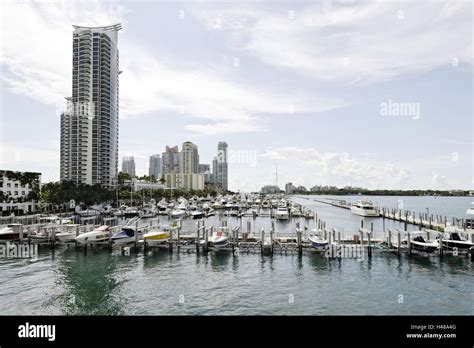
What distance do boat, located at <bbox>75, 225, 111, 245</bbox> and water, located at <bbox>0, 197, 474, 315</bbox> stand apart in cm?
309

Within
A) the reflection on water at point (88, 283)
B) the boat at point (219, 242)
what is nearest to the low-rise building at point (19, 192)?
the reflection on water at point (88, 283)

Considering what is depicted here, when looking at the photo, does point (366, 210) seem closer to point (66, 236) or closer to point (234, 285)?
point (234, 285)

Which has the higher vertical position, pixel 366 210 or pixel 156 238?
pixel 156 238

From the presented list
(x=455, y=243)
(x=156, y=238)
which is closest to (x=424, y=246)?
(x=455, y=243)

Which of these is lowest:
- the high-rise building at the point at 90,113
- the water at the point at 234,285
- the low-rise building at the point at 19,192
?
the water at the point at 234,285

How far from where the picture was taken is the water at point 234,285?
20844 millimetres

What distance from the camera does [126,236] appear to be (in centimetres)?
4050

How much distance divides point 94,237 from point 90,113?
126m

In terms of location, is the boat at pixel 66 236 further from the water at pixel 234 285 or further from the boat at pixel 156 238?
the boat at pixel 156 238

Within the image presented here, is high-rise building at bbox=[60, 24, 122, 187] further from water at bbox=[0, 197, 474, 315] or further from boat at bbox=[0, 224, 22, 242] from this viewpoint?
water at bbox=[0, 197, 474, 315]

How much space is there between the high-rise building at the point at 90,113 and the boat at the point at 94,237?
118188mm

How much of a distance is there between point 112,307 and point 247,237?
22.7 m
